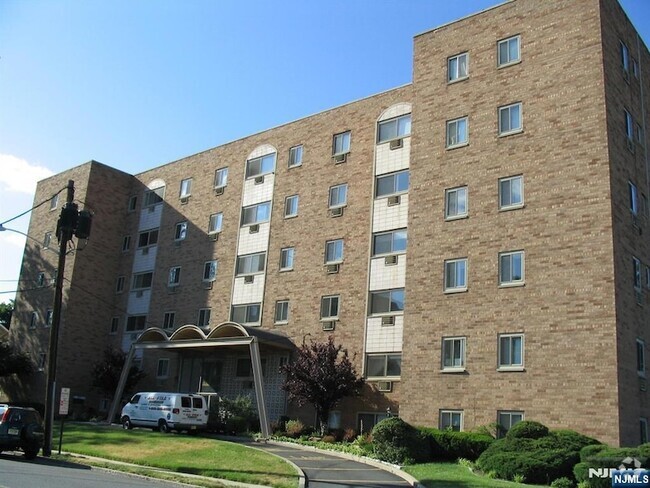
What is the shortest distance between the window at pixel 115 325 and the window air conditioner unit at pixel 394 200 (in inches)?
810

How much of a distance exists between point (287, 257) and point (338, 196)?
13.1 ft

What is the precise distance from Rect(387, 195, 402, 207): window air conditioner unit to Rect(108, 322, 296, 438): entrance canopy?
25.6ft

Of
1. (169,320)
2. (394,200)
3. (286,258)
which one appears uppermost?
(394,200)

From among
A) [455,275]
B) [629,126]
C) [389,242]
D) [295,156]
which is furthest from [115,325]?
[629,126]

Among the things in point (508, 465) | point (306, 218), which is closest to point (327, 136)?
point (306, 218)

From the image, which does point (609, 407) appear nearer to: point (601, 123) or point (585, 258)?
point (585, 258)

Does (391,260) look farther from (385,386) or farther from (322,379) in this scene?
(322,379)

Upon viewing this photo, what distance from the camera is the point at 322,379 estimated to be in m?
27.3

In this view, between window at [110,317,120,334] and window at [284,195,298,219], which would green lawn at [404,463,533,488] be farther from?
window at [110,317,120,334]

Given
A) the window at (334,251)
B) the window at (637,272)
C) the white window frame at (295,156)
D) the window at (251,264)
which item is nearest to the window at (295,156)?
the white window frame at (295,156)

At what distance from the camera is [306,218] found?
33.2m

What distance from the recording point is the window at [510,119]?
A: 25.5 m

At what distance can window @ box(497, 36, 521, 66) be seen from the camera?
86.3ft

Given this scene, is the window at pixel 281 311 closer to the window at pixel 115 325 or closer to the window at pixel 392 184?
the window at pixel 392 184
